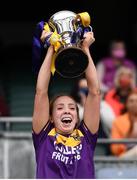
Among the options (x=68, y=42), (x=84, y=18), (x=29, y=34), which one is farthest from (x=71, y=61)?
(x=29, y=34)

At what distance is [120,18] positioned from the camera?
12.4 metres

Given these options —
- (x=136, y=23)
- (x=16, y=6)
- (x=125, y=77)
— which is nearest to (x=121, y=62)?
(x=125, y=77)

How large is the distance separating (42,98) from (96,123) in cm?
42

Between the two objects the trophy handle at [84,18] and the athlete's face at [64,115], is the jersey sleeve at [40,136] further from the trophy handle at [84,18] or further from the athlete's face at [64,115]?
the trophy handle at [84,18]

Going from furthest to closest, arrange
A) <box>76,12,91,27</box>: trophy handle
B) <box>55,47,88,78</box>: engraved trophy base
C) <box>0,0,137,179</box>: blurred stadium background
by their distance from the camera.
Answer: <box>0,0,137,179</box>: blurred stadium background → <box>76,12,91,27</box>: trophy handle → <box>55,47,88,78</box>: engraved trophy base

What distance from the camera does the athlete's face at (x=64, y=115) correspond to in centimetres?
572

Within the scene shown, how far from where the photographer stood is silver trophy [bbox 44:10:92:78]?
553cm

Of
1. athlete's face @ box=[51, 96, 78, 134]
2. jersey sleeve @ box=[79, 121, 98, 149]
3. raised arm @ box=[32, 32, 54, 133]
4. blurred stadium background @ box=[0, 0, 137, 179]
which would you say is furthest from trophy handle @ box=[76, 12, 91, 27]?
blurred stadium background @ box=[0, 0, 137, 179]

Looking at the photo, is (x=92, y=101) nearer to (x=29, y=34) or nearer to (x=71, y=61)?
(x=71, y=61)

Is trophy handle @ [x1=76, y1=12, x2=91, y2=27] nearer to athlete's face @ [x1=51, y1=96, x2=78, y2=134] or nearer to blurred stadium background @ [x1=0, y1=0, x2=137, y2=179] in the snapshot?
athlete's face @ [x1=51, y1=96, x2=78, y2=134]

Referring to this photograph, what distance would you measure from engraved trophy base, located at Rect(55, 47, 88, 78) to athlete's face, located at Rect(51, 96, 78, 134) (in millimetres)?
285

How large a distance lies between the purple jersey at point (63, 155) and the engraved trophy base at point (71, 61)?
43cm

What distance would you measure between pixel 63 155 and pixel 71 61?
64 centimetres

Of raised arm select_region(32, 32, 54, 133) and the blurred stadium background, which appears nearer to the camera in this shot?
raised arm select_region(32, 32, 54, 133)
